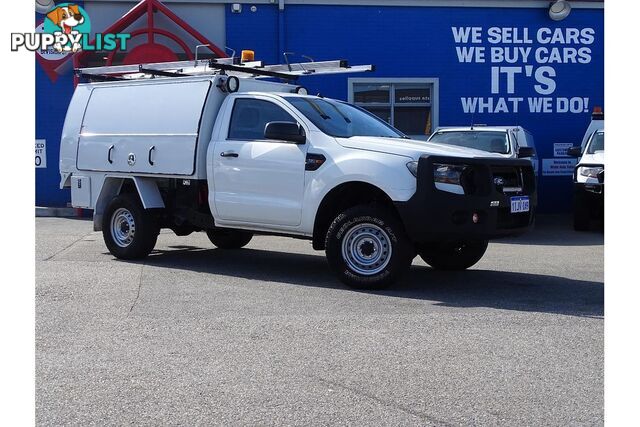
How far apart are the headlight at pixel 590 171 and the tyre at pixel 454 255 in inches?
190

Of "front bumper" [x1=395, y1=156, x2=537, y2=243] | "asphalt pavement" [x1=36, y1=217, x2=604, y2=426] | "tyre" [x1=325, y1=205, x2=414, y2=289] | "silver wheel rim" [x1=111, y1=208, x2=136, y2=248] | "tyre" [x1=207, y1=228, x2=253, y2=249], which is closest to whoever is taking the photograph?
"asphalt pavement" [x1=36, y1=217, x2=604, y2=426]

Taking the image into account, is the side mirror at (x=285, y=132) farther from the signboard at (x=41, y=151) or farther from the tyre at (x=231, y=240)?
the signboard at (x=41, y=151)

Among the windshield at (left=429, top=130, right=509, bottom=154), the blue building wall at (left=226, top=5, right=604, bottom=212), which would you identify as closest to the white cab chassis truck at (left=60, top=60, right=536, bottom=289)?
the windshield at (left=429, top=130, right=509, bottom=154)

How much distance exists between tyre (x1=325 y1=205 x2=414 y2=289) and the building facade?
9.86 metres

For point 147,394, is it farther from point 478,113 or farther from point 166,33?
point 478,113

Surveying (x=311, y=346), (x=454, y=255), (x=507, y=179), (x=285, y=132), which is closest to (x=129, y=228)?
(x=285, y=132)

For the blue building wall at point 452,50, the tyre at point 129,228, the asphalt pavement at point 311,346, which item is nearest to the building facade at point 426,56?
the blue building wall at point 452,50

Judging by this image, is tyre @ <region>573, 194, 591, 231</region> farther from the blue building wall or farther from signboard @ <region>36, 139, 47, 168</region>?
signboard @ <region>36, 139, 47, 168</region>

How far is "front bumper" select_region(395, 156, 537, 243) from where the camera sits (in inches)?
284

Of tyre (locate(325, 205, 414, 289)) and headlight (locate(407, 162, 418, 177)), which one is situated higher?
headlight (locate(407, 162, 418, 177))

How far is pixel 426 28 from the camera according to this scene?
17.2 meters

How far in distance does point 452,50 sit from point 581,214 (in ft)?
17.8

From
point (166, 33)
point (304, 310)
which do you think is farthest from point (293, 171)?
point (166, 33)

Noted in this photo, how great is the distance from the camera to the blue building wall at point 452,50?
56.0ft
